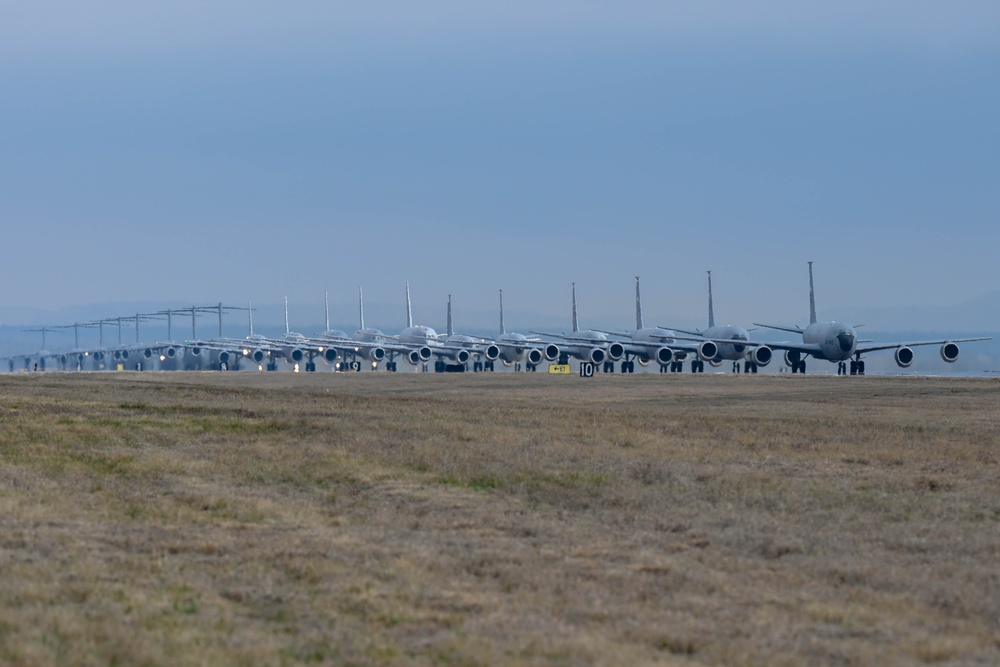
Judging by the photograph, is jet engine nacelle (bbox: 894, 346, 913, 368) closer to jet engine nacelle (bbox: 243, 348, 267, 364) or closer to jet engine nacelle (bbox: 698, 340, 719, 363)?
jet engine nacelle (bbox: 698, 340, 719, 363)

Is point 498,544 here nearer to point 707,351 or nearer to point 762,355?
point 762,355

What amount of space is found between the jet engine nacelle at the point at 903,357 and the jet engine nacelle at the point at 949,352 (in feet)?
7.99

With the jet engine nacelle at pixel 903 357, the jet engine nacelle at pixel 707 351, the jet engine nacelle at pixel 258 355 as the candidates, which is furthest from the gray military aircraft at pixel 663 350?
the jet engine nacelle at pixel 258 355

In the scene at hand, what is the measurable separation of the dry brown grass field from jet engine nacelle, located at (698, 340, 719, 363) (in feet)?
186

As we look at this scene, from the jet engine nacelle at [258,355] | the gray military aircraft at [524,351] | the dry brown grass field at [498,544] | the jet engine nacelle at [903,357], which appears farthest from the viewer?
the jet engine nacelle at [258,355]

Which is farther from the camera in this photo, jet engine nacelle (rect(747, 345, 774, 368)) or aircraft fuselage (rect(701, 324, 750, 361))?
aircraft fuselage (rect(701, 324, 750, 361))

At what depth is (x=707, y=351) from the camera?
276 feet

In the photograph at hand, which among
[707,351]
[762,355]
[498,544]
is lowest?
[498,544]

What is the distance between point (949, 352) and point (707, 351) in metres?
17.4

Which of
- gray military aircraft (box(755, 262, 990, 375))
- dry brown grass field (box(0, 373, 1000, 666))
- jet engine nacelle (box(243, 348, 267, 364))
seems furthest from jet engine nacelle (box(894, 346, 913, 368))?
jet engine nacelle (box(243, 348, 267, 364))

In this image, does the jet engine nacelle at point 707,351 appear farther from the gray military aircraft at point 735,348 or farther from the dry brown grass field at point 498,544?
the dry brown grass field at point 498,544

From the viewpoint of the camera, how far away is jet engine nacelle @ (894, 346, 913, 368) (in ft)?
238

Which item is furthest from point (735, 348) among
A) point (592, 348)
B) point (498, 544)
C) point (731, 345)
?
point (498, 544)

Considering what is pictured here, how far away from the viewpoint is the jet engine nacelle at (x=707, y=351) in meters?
83.1
